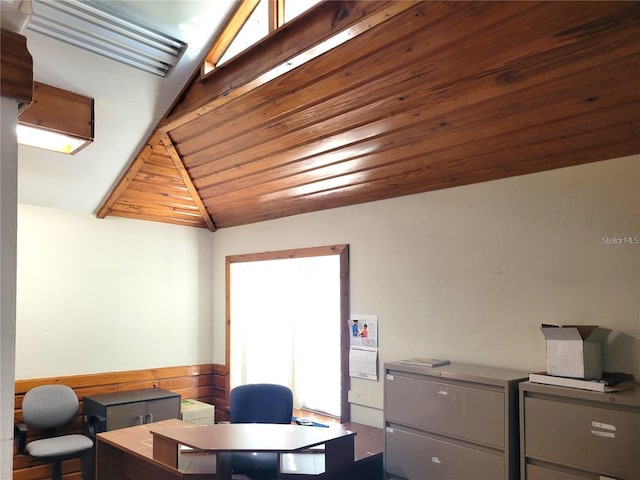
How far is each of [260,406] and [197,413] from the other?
A: 4.51 feet

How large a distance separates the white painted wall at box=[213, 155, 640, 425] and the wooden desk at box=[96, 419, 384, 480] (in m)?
0.60

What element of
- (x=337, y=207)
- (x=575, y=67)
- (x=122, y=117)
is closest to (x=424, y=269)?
(x=337, y=207)

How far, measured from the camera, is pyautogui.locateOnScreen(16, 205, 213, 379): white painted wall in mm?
4578

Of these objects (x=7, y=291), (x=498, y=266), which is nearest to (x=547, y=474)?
(x=498, y=266)

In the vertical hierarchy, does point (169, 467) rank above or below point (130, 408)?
above

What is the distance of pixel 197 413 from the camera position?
16.5 feet

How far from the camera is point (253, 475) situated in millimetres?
2949

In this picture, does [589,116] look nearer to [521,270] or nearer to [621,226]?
[621,226]

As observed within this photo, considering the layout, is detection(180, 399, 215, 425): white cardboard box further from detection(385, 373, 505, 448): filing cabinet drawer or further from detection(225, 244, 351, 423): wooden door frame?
detection(385, 373, 505, 448): filing cabinet drawer

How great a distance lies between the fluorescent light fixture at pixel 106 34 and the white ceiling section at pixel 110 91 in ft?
0.14

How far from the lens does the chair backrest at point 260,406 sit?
154 inches

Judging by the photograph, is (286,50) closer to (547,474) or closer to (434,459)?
(434,459)

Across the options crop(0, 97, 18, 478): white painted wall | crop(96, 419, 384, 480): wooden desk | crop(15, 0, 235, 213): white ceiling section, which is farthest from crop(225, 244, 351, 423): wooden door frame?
crop(0, 97, 18, 478): white painted wall

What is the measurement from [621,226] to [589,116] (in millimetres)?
644
